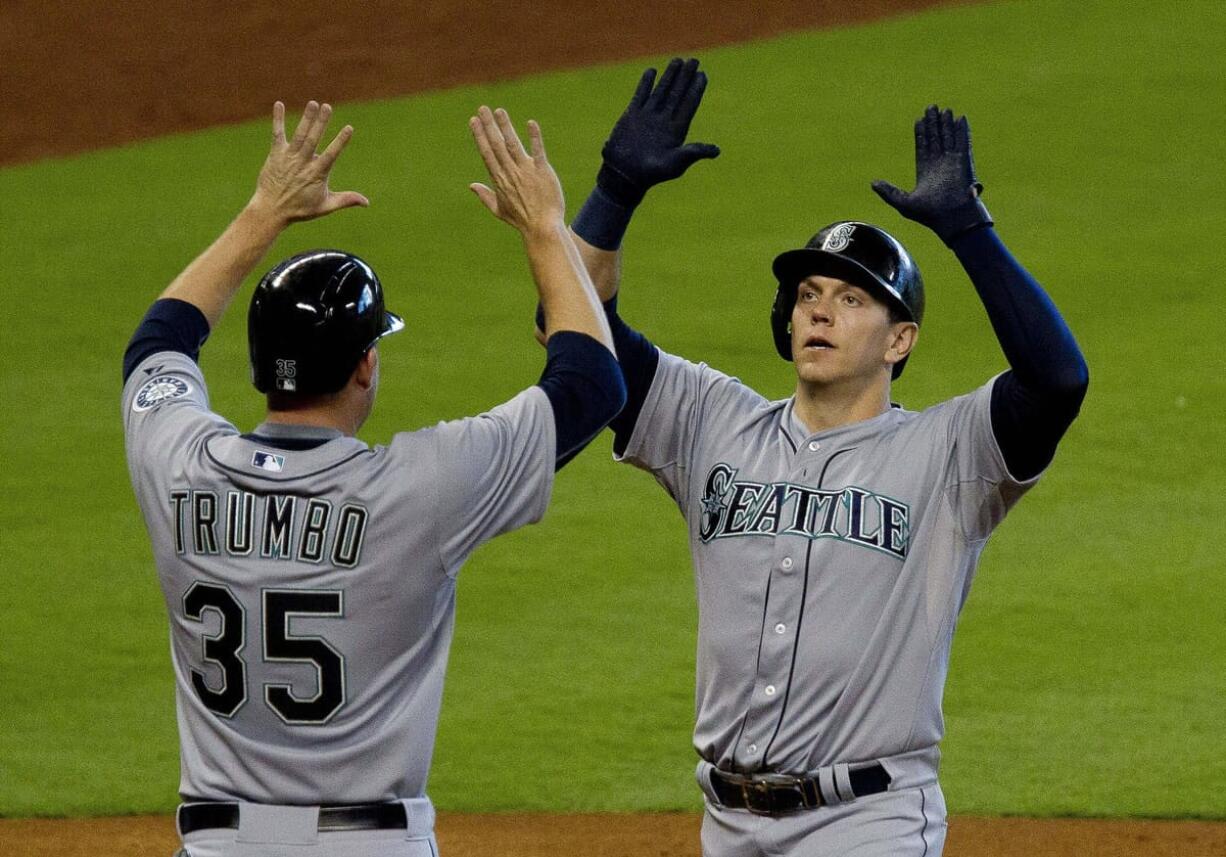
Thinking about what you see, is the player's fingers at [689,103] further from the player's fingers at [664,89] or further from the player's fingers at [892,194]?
the player's fingers at [892,194]

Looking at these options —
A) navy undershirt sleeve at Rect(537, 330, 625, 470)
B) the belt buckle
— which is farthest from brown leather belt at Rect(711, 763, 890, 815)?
navy undershirt sleeve at Rect(537, 330, 625, 470)

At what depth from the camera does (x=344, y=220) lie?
1298 centimetres

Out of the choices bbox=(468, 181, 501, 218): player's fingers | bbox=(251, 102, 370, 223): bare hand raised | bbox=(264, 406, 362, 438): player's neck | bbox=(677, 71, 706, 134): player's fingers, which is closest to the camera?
bbox=(264, 406, 362, 438): player's neck

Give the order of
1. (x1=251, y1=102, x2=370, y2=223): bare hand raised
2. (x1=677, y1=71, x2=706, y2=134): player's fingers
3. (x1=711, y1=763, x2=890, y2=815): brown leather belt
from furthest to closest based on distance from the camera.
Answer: (x1=677, y1=71, x2=706, y2=134): player's fingers → (x1=711, y1=763, x2=890, y2=815): brown leather belt → (x1=251, y1=102, x2=370, y2=223): bare hand raised

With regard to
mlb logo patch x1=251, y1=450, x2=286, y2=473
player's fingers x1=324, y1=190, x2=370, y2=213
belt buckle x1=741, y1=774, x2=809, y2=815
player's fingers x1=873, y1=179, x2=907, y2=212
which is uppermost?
player's fingers x1=873, y1=179, x2=907, y2=212

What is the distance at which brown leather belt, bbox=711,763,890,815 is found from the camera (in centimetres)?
366

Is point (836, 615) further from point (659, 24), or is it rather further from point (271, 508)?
point (659, 24)

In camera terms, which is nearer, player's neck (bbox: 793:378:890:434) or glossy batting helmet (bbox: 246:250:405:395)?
glossy batting helmet (bbox: 246:250:405:395)

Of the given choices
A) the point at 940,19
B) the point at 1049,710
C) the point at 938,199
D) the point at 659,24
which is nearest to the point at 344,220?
the point at 659,24

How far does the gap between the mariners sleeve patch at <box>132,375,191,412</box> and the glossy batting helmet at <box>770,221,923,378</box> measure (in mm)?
1263

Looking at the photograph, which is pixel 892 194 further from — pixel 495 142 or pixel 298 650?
pixel 298 650

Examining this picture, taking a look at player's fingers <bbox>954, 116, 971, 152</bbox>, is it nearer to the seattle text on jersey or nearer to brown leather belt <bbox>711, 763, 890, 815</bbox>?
the seattle text on jersey

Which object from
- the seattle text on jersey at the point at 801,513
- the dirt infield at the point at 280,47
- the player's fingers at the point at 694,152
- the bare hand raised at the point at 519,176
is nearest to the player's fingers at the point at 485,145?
the bare hand raised at the point at 519,176

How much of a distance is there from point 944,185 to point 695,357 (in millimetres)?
6648
